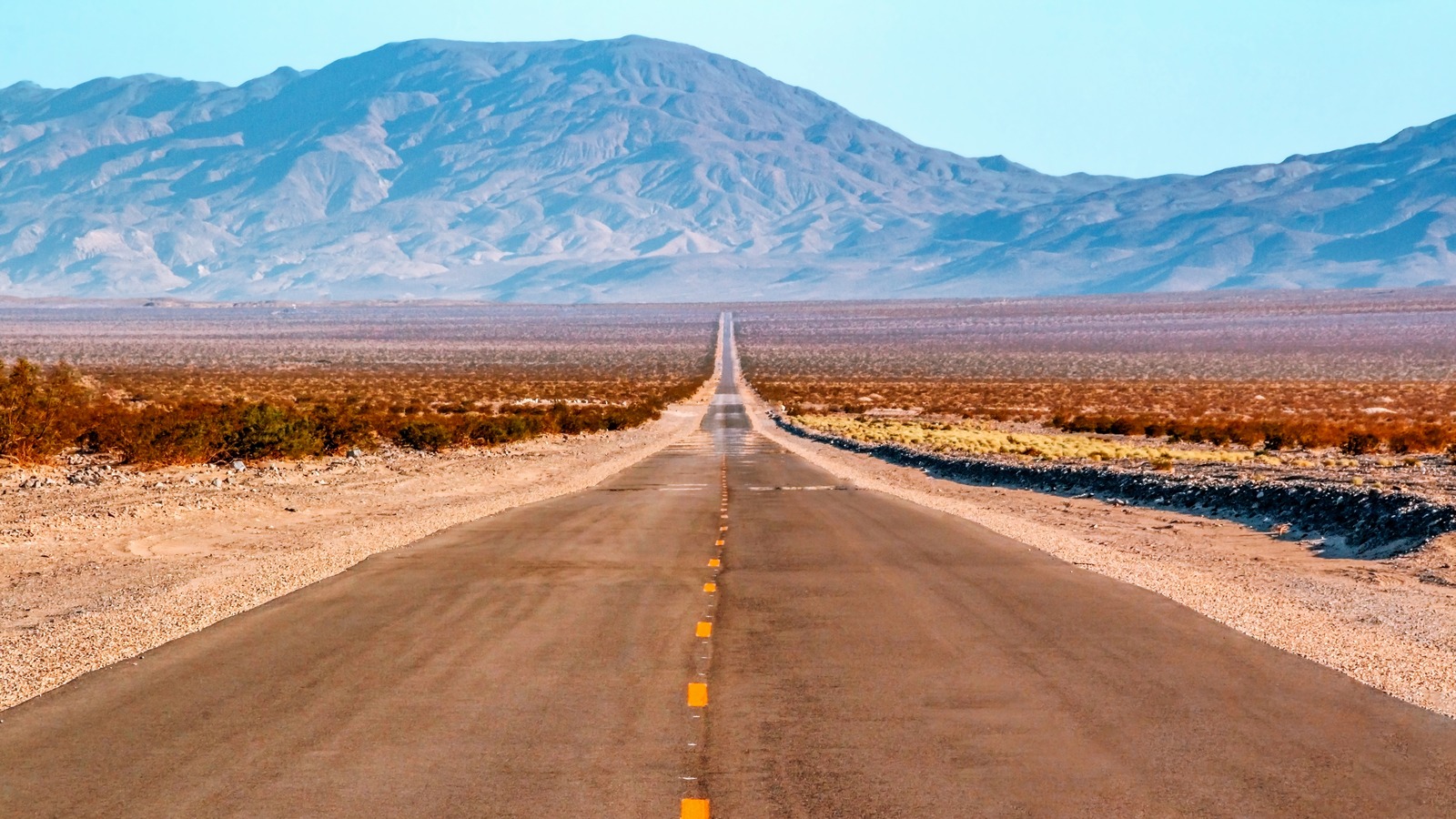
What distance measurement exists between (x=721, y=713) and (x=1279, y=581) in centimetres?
843

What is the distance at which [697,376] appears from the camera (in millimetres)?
101125

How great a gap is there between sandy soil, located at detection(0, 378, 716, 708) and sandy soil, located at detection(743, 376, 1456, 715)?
806 centimetres

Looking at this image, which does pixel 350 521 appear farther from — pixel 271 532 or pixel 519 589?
pixel 519 589

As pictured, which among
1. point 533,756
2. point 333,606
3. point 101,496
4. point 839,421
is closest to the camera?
point 533,756

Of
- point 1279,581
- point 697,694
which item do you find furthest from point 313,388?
point 697,694

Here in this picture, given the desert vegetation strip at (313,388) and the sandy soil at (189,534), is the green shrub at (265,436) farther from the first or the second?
the sandy soil at (189,534)

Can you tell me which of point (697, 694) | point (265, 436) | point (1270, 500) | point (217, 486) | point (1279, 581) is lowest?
point (1270, 500)

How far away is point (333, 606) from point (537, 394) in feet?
211

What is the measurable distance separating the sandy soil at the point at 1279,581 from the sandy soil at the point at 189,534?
26.5 ft

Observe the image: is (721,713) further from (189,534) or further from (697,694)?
(189,534)

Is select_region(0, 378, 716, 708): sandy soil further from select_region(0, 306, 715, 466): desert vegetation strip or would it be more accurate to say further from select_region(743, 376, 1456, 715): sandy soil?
select_region(743, 376, 1456, 715): sandy soil

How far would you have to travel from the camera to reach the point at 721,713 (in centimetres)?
857

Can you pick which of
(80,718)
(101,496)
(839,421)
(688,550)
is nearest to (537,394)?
(839,421)

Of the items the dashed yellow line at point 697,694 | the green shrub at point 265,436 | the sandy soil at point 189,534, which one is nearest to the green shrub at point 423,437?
the sandy soil at point 189,534
